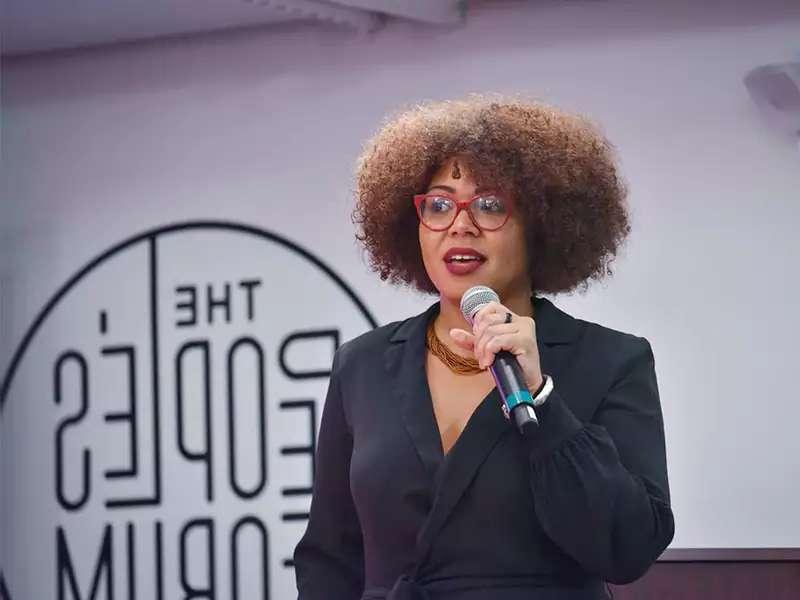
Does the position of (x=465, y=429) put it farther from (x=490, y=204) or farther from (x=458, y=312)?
(x=490, y=204)

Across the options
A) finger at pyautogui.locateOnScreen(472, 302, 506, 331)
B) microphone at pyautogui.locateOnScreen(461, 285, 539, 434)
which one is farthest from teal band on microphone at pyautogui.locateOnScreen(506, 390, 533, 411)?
finger at pyautogui.locateOnScreen(472, 302, 506, 331)

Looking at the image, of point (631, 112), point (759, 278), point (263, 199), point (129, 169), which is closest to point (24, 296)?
point (129, 169)

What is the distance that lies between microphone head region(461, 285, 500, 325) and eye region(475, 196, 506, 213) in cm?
13

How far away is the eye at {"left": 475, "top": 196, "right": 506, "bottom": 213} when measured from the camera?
1.88 metres

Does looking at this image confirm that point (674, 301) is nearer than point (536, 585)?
No

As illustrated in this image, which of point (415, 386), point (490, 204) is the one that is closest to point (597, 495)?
point (415, 386)

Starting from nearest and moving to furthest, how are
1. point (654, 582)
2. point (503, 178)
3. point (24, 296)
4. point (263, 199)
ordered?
1. point (503, 178)
2. point (654, 582)
3. point (263, 199)
4. point (24, 296)

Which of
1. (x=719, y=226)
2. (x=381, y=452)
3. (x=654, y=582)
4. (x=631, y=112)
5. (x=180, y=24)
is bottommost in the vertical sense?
(x=654, y=582)

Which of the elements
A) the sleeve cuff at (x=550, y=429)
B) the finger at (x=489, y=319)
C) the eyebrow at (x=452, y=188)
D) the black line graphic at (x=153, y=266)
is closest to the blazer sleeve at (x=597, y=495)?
the sleeve cuff at (x=550, y=429)

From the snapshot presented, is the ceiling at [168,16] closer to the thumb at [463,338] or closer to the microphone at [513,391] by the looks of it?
the thumb at [463,338]

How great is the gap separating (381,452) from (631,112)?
3047mm

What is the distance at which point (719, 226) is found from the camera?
14.8 feet

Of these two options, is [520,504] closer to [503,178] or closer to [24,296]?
[503,178]

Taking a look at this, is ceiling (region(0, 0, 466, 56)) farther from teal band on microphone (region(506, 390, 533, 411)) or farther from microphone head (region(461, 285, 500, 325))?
teal band on microphone (region(506, 390, 533, 411))
